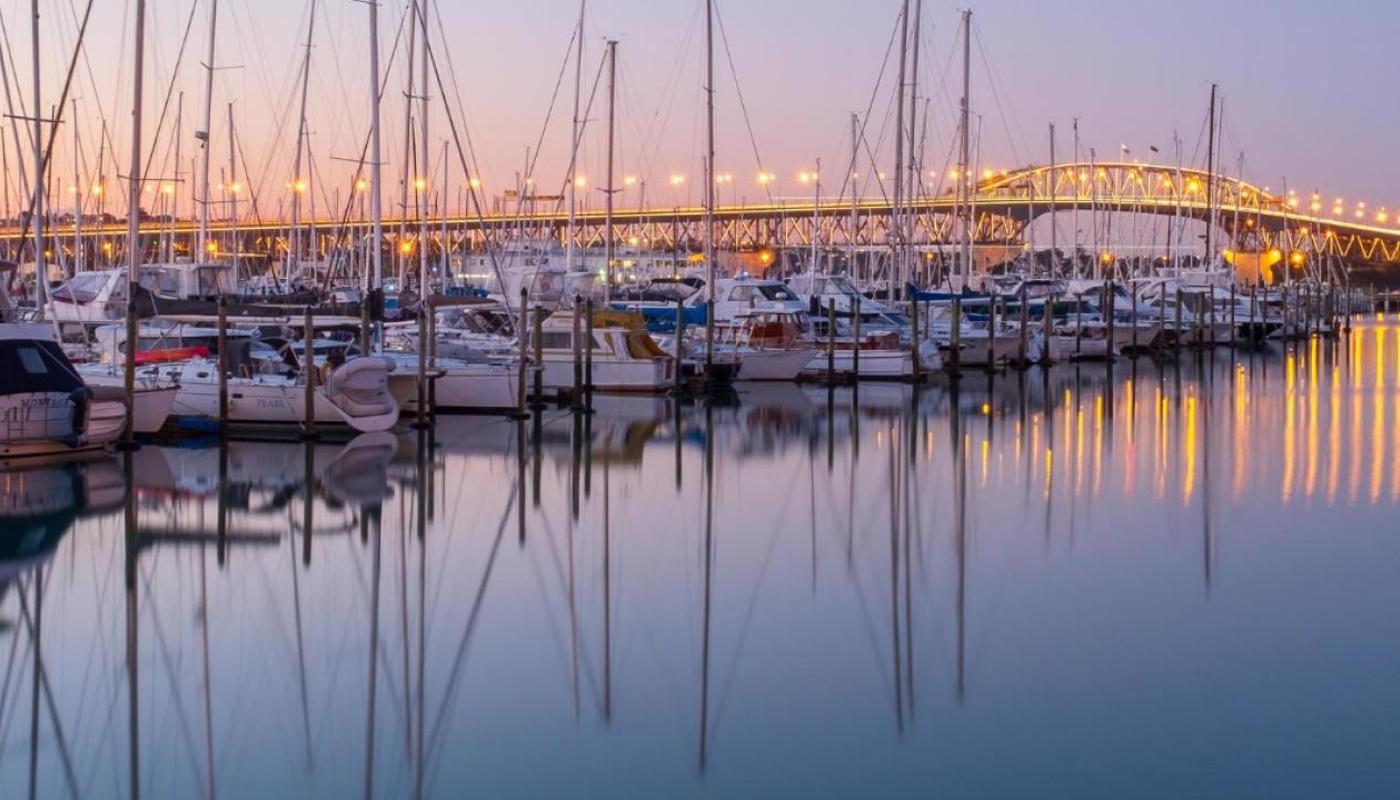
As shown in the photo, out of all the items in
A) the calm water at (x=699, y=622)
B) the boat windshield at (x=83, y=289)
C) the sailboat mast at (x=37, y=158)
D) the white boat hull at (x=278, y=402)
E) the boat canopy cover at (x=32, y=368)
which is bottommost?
the calm water at (x=699, y=622)

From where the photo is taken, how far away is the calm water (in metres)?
10.8

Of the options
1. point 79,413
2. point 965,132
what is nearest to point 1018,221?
point 965,132

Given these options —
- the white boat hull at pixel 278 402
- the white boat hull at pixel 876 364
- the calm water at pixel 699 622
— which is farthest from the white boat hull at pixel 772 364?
the white boat hull at pixel 278 402

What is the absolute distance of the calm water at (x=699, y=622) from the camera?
10.8m

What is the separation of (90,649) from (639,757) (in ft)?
16.2

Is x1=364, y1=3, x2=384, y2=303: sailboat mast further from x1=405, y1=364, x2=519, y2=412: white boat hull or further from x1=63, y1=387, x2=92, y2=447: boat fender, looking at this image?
x1=63, y1=387, x2=92, y2=447: boat fender

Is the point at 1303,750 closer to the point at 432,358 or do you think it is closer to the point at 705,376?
the point at 432,358

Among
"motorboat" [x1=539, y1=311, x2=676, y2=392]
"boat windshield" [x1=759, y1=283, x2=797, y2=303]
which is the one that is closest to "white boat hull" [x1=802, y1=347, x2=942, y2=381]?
"boat windshield" [x1=759, y1=283, x2=797, y2=303]

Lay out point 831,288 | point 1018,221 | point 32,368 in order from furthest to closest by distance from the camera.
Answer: point 1018,221
point 831,288
point 32,368

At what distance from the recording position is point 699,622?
14.7m

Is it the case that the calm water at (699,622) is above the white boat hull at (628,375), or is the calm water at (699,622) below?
below

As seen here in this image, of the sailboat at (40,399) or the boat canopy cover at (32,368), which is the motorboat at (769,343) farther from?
the boat canopy cover at (32,368)

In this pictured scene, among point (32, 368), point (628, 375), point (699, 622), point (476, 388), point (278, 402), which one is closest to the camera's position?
point (699, 622)

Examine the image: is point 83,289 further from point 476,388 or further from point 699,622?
point 699,622
